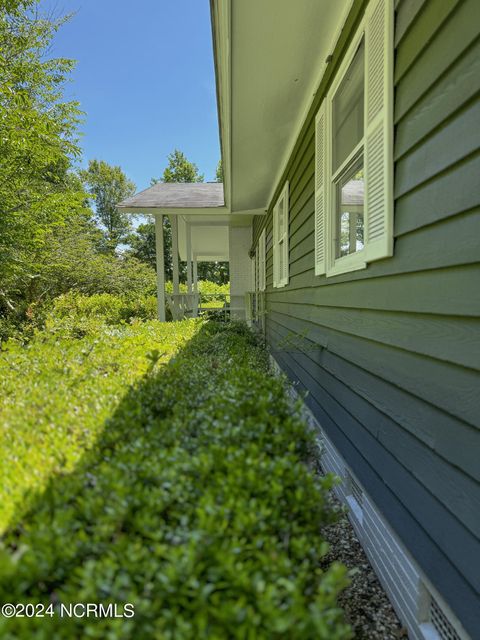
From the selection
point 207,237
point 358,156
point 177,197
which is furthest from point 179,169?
point 358,156

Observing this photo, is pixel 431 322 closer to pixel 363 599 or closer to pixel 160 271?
pixel 363 599

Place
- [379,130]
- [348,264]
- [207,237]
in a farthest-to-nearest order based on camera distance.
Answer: [207,237]
[348,264]
[379,130]

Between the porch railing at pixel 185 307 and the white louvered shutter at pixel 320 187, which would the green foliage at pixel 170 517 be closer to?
the white louvered shutter at pixel 320 187

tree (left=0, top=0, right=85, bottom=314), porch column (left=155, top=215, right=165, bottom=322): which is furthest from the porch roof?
tree (left=0, top=0, right=85, bottom=314)

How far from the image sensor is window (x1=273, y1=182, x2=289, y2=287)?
16.6 ft

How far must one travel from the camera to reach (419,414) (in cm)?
162

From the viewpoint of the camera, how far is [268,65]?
301cm

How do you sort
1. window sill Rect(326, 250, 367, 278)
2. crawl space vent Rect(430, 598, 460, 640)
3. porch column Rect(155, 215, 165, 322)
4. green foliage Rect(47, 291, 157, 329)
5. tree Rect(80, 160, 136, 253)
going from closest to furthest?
crawl space vent Rect(430, 598, 460, 640), window sill Rect(326, 250, 367, 278), porch column Rect(155, 215, 165, 322), green foliage Rect(47, 291, 157, 329), tree Rect(80, 160, 136, 253)

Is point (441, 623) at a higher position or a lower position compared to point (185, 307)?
lower

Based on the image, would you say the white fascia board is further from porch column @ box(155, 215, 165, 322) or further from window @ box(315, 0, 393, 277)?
window @ box(315, 0, 393, 277)

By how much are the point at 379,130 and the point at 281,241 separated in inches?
145

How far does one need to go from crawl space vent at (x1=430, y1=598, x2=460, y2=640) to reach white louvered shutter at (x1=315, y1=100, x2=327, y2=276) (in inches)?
86.9

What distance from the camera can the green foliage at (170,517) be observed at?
0.80m

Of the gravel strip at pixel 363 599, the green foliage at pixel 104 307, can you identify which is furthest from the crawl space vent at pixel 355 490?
the green foliage at pixel 104 307
